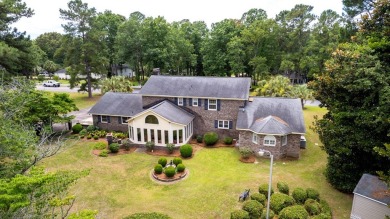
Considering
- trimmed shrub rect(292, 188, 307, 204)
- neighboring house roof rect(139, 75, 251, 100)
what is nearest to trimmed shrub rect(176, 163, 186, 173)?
trimmed shrub rect(292, 188, 307, 204)

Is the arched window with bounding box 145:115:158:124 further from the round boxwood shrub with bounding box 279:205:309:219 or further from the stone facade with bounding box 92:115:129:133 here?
the round boxwood shrub with bounding box 279:205:309:219

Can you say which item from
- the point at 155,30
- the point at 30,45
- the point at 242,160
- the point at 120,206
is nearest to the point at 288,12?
the point at 155,30

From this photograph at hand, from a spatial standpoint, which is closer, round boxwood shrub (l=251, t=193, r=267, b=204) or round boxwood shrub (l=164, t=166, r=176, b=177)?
round boxwood shrub (l=251, t=193, r=267, b=204)

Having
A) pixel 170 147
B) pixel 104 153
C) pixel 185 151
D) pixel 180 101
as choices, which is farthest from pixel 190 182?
pixel 180 101

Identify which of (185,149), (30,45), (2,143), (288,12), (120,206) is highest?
(288,12)

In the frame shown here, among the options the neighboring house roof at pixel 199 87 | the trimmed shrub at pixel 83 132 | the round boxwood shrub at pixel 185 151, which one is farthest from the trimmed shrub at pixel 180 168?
the trimmed shrub at pixel 83 132

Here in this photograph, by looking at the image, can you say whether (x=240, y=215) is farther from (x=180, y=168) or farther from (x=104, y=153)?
(x=104, y=153)

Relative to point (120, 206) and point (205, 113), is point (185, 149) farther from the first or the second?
point (120, 206)
